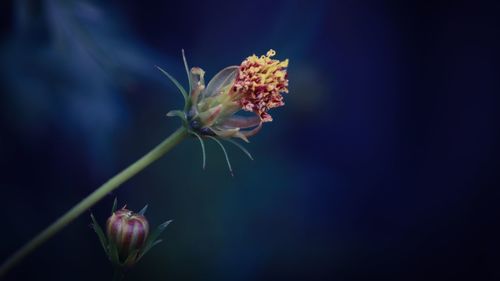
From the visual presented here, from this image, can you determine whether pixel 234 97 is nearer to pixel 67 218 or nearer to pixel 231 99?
pixel 231 99

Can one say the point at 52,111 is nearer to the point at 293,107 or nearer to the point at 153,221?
the point at 153,221

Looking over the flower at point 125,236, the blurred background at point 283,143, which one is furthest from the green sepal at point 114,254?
the blurred background at point 283,143

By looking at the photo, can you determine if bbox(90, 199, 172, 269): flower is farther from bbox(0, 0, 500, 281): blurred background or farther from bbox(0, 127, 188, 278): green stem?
bbox(0, 0, 500, 281): blurred background

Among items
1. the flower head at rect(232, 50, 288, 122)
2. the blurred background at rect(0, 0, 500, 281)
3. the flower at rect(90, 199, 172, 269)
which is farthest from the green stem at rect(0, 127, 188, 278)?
the blurred background at rect(0, 0, 500, 281)

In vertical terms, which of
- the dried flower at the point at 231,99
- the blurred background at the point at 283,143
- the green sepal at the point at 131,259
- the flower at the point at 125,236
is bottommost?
the green sepal at the point at 131,259

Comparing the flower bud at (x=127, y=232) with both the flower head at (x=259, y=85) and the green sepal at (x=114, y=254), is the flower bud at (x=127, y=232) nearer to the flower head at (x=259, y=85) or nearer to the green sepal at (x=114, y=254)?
the green sepal at (x=114, y=254)

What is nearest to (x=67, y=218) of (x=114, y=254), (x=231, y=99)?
(x=114, y=254)
